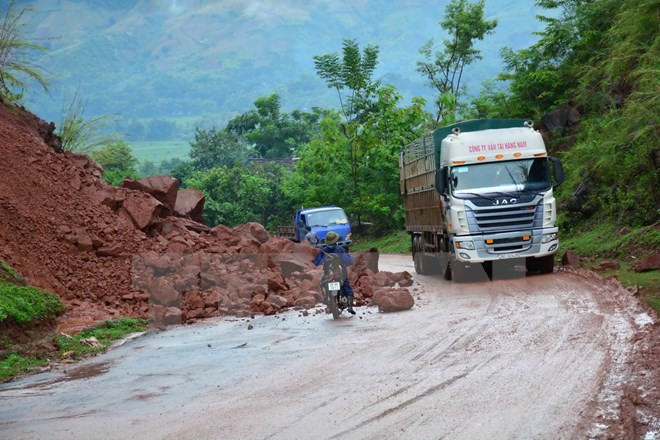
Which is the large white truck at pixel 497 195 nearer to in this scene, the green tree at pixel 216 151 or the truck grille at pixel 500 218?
the truck grille at pixel 500 218

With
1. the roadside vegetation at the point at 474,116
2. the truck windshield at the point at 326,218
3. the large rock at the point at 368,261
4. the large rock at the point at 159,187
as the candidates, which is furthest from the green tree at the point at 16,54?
the truck windshield at the point at 326,218

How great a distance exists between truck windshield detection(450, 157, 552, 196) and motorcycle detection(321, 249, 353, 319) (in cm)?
515

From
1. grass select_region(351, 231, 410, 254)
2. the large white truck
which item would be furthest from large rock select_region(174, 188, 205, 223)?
grass select_region(351, 231, 410, 254)

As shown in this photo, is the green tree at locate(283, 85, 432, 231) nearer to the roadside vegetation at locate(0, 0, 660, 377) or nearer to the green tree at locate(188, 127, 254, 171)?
the roadside vegetation at locate(0, 0, 660, 377)

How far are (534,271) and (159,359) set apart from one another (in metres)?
11.5

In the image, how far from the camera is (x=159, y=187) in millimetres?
25641

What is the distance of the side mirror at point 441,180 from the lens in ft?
70.2

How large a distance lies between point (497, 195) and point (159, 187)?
9974 mm

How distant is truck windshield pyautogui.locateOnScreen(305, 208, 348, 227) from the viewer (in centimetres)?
3512

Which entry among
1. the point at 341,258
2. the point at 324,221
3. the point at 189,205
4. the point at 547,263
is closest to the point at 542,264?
the point at 547,263

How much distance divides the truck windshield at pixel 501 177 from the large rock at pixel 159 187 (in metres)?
8.78

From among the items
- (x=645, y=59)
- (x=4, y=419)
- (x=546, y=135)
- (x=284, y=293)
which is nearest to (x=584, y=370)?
(x=4, y=419)

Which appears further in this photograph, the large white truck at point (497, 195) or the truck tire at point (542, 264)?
the truck tire at point (542, 264)

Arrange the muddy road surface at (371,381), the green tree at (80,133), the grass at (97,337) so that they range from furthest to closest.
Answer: the green tree at (80,133) < the grass at (97,337) < the muddy road surface at (371,381)
